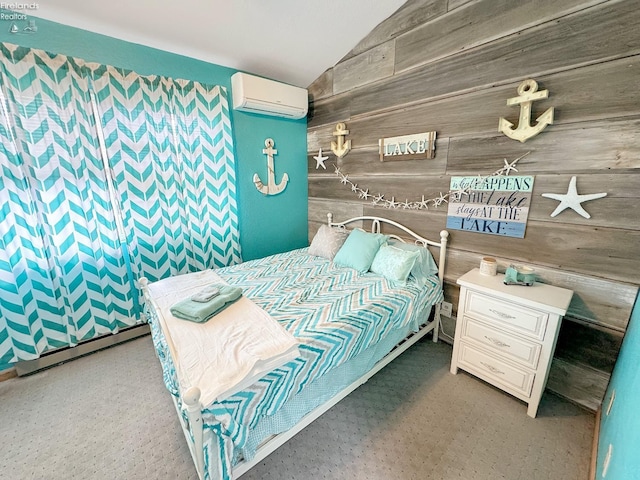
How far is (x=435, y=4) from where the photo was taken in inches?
80.7

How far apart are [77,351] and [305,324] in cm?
216

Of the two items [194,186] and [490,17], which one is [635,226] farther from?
[194,186]

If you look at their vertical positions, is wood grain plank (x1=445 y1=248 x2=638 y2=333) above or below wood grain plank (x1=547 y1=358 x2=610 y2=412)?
above

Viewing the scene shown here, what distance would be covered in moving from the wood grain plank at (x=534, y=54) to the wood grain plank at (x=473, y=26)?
49 mm

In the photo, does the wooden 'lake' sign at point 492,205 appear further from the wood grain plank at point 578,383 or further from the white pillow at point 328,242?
the white pillow at point 328,242

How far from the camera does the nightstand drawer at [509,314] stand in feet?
5.18

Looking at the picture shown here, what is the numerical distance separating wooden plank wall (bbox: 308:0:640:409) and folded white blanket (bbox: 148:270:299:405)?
1656 mm

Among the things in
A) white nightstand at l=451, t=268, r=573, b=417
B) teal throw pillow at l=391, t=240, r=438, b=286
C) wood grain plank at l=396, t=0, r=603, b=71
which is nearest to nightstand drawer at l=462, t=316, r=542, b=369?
white nightstand at l=451, t=268, r=573, b=417

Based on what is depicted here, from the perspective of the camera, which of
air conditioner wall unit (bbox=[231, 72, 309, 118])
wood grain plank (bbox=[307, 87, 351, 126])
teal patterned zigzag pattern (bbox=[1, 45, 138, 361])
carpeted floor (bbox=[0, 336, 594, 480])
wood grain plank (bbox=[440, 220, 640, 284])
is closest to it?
carpeted floor (bbox=[0, 336, 594, 480])

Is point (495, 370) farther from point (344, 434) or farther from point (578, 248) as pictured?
point (344, 434)

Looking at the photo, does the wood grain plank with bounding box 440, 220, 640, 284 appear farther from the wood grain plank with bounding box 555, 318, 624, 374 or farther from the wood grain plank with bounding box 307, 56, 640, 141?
the wood grain plank with bounding box 307, 56, 640, 141

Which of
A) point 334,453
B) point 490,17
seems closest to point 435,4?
point 490,17

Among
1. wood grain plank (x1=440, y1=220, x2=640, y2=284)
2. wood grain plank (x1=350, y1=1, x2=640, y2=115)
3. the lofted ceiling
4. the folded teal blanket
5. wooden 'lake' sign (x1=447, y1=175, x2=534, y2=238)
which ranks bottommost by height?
the folded teal blanket

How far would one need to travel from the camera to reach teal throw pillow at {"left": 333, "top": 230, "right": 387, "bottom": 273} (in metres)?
2.39
